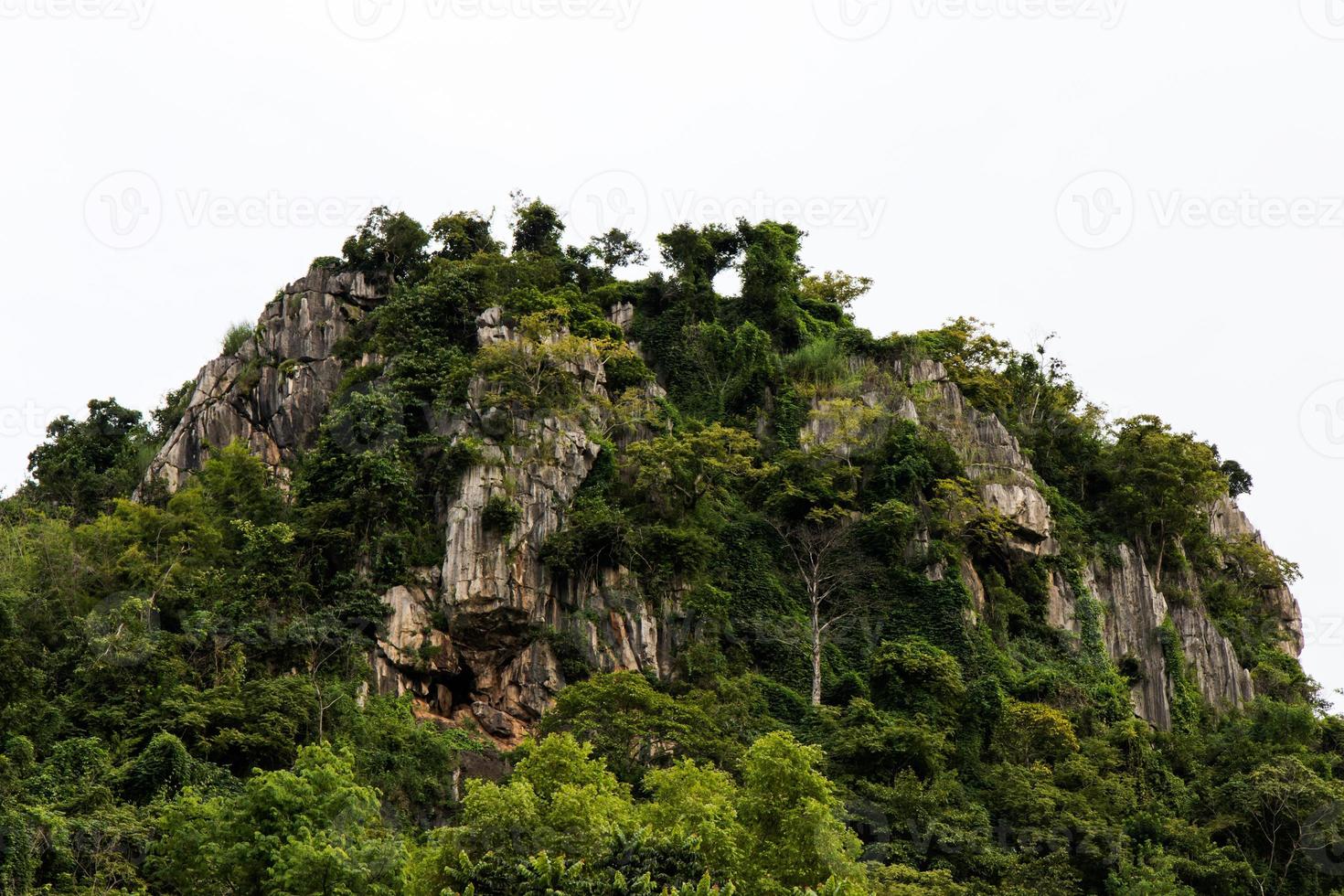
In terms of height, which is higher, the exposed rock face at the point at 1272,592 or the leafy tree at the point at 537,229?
the leafy tree at the point at 537,229

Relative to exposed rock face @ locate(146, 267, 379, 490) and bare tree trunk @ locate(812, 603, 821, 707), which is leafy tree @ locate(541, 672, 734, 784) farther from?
exposed rock face @ locate(146, 267, 379, 490)

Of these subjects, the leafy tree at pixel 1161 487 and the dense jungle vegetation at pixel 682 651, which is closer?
the dense jungle vegetation at pixel 682 651

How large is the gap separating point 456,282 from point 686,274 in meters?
9.68

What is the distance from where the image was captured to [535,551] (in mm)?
41312

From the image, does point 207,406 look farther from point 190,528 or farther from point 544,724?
point 544,724

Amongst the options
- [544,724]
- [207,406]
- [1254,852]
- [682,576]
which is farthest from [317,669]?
[1254,852]

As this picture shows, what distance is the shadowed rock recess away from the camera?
39.9m

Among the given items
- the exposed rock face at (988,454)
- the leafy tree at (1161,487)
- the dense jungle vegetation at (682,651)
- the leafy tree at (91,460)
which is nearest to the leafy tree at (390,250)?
the dense jungle vegetation at (682,651)

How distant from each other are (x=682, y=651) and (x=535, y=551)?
4.87 meters

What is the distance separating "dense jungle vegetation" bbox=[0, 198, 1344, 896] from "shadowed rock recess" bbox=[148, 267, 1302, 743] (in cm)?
61

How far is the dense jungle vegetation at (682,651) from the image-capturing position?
27.5 metres

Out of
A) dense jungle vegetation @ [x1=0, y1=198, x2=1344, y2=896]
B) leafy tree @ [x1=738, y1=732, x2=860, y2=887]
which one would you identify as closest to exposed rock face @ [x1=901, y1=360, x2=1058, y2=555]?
dense jungle vegetation @ [x1=0, y1=198, x2=1344, y2=896]

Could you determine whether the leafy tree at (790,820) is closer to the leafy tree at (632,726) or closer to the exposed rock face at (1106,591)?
the leafy tree at (632,726)

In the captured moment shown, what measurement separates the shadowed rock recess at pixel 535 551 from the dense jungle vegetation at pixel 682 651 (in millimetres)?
606
